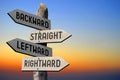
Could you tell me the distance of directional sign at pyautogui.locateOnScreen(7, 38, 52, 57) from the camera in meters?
7.73

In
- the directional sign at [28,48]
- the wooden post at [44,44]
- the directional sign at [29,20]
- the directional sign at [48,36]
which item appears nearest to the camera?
the directional sign at [28,48]

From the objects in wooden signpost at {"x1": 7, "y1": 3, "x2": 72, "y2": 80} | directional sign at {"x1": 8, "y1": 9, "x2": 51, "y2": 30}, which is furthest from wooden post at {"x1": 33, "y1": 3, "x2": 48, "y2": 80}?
directional sign at {"x1": 8, "y1": 9, "x2": 51, "y2": 30}

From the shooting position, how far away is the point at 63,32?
26.4 feet

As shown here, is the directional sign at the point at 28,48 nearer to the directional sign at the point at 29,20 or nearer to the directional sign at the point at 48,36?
the directional sign at the point at 48,36

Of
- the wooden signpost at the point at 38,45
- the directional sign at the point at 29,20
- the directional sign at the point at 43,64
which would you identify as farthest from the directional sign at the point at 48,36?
the directional sign at the point at 43,64

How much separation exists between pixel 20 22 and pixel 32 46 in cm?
63

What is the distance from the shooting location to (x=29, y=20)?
8.16 metres

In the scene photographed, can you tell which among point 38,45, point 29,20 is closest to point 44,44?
point 38,45

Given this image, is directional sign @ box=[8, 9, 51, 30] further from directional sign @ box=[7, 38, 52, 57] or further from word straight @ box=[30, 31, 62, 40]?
directional sign @ box=[7, 38, 52, 57]

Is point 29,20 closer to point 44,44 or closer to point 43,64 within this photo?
point 44,44

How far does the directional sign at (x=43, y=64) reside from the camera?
777 centimetres

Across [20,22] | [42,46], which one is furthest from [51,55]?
[20,22]

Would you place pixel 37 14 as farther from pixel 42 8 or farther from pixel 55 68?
pixel 55 68

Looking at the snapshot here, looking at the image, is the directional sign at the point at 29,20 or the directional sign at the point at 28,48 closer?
the directional sign at the point at 28,48
